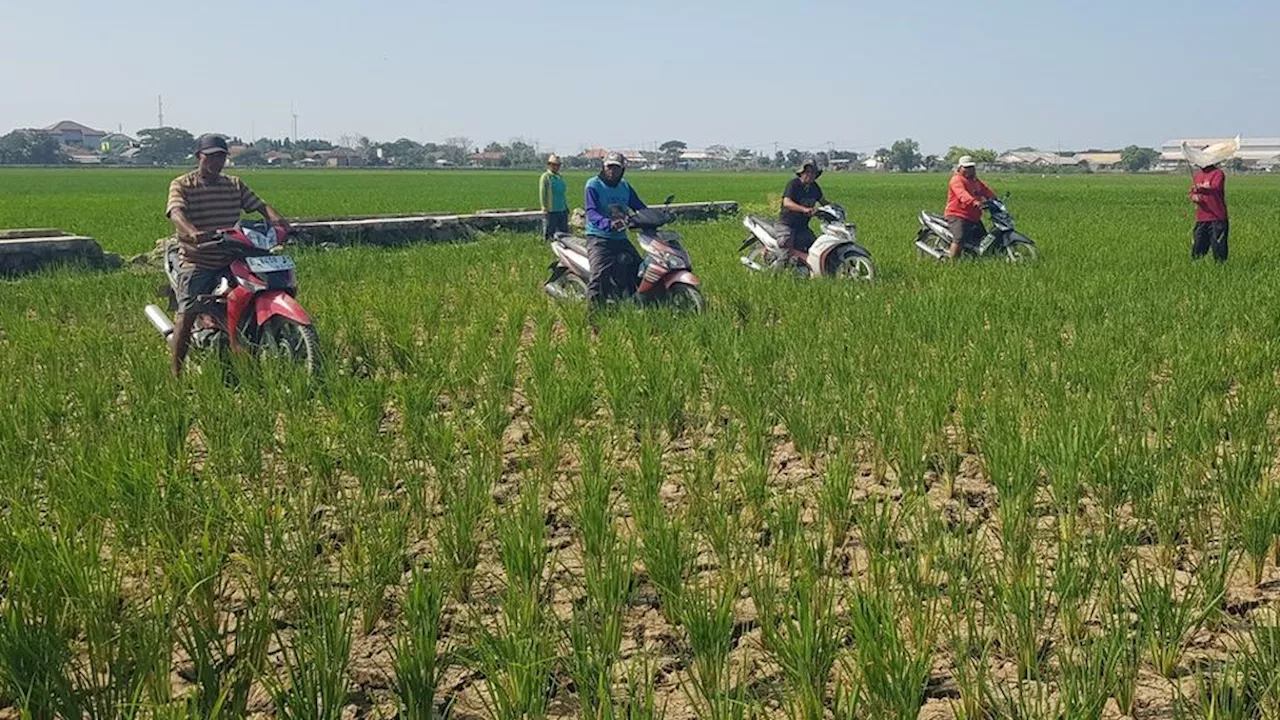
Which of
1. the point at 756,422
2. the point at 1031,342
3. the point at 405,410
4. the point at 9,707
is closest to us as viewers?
the point at 9,707

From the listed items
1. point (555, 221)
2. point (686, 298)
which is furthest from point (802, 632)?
point (555, 221)

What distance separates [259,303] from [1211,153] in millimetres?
8071

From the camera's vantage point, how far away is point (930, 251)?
404 inches

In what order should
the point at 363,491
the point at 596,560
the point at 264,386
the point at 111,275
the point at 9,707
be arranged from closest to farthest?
the point at 9,707, the point at 596,560, the point at 363,491, the point at 264,386, the point at 111,275

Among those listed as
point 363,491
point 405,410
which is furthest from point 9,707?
point 405,410

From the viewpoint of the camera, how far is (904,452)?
10.8ft

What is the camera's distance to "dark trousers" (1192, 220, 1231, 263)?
906 cm

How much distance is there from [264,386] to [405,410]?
34.2 inches

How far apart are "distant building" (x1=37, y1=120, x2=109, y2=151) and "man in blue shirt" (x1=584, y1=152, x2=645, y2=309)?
496 ft

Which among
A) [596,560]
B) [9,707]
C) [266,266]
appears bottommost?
[9,707]

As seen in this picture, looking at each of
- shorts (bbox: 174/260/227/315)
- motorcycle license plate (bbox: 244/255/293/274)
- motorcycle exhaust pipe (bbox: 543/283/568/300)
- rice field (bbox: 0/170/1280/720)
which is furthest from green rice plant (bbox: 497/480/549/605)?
motorcycle exhaust pipe (bbox: 543/283/568/300)

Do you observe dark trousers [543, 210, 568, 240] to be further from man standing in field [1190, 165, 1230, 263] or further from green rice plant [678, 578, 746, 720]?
green rice plant [678, 578, 746, 720]

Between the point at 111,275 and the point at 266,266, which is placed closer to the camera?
the point at 266,266

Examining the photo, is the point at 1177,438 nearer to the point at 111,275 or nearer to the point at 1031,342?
the point at 1031,342
